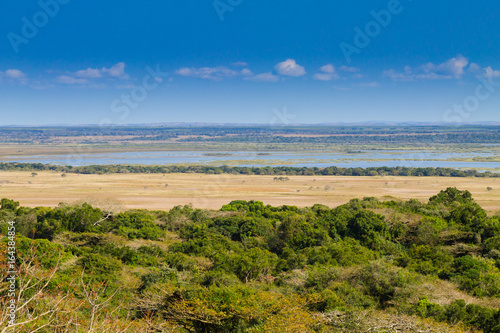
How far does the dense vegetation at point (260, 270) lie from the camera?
11227 mm

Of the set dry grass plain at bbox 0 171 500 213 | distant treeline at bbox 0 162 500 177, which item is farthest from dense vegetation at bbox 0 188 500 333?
distant treeline at bbox 0 162 500 177

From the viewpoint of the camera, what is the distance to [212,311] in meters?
11.3

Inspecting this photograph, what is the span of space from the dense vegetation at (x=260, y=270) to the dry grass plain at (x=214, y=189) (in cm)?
1085

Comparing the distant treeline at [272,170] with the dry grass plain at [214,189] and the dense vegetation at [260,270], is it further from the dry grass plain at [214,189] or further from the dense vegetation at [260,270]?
the dense vegetation at [260,270]

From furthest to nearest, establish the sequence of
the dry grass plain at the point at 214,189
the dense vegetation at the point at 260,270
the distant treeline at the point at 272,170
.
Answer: the distant treeline at the point at 272,170 → the dry grass plain at the point at 214,189 → the dense vegetation at the point at 260,270

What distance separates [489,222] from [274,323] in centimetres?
1855

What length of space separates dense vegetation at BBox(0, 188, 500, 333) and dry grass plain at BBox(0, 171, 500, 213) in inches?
427

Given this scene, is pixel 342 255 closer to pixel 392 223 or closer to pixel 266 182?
pixel 392 223

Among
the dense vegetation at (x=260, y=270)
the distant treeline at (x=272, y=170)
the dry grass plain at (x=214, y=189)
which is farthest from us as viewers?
the distant treeline at (x=272, y=170)

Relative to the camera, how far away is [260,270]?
1855 cm

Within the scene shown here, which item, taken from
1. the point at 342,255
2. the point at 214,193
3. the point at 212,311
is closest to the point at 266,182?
the point at 214,193

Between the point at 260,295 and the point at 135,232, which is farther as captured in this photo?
the point at 135,232

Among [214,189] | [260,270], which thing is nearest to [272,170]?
[214,189]

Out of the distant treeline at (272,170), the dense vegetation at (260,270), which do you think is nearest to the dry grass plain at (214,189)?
the distant treeline at (272,170)
